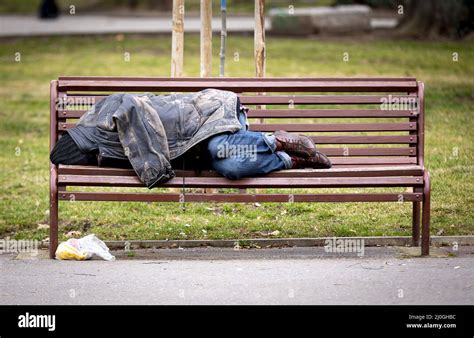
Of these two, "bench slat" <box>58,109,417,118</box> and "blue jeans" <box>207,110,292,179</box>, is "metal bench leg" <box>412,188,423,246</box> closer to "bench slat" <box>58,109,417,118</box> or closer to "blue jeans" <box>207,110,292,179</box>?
"bench slat" <box>58,109,417,118</box>

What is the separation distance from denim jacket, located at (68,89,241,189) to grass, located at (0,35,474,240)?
3.33ft

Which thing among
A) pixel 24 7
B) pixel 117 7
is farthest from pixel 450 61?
pixel 24 7

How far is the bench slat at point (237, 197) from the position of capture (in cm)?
698

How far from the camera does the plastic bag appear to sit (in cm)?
713

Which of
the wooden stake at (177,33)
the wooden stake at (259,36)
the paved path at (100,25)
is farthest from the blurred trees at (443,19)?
the wooden stake at (177,33)

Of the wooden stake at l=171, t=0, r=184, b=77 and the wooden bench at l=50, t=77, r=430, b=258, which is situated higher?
the wooden stake at l=171, t=0, r=184, b=77

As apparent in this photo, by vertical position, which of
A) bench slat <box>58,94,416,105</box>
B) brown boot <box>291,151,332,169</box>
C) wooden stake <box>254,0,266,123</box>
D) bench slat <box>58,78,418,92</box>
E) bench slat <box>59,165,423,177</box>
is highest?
wooden stake <box>254,0,266,123</box>

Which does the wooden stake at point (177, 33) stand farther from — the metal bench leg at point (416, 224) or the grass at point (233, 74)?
the metal bench leg at point (416, 224)

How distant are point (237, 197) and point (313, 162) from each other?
587 mm

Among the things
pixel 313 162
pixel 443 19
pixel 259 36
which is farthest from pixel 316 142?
pixel 443 19

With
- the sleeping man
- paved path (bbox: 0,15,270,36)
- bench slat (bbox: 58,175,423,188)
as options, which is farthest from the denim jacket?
paved path (bbox: 0,15,270,36)

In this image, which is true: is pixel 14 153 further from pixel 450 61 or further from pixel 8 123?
pixel 450 61

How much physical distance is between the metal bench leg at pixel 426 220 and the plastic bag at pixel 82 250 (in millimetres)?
2018

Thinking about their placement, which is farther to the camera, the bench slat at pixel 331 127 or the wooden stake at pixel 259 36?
the wooden stake at pixel 259 36
